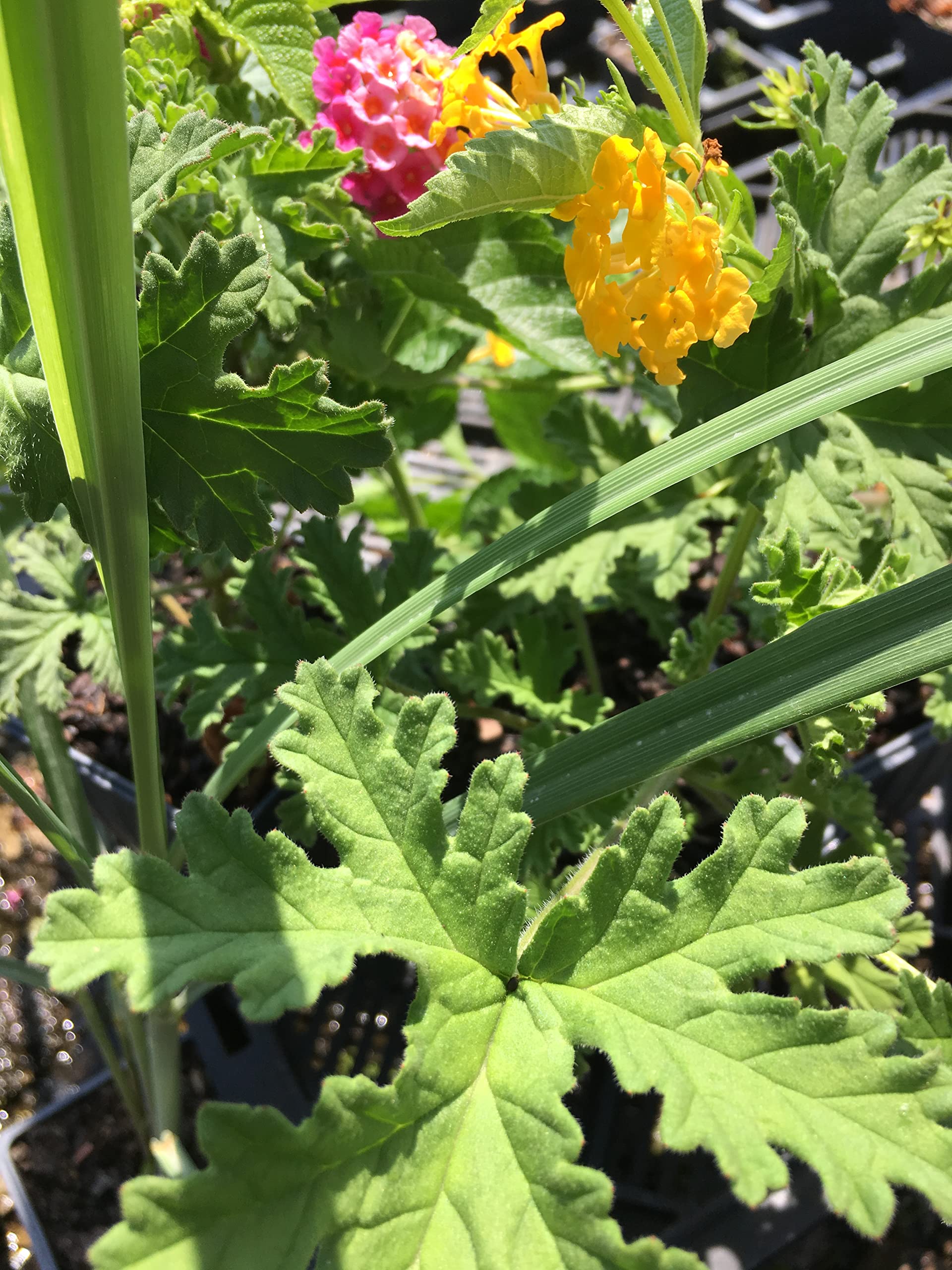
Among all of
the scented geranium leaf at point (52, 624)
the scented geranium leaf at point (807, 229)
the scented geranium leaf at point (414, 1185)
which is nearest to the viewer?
the scented geranium leaf at point (414, 1185)

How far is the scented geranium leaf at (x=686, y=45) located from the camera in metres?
0.65

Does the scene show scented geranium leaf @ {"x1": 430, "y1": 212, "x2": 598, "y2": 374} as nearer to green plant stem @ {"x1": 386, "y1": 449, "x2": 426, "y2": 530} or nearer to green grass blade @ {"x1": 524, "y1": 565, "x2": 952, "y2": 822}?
green plant stem @ {"x1": 386, "y1": 449, "x2": 426, "y2": 530}

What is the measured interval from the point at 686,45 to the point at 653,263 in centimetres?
18

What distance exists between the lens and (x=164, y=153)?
621mm

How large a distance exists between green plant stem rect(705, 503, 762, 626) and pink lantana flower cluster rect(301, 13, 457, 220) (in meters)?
0.43

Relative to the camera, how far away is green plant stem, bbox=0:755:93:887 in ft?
2.10

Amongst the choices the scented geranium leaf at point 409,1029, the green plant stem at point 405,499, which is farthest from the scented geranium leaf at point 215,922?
the green plant stem at point 405,499

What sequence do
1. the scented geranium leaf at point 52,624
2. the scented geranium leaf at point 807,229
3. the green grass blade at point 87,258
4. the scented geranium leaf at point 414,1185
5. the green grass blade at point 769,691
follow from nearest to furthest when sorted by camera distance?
1. the green grass blade at point 87,258
2. the scented geranium leaf at point 414,1185
3. the green grass blade at point 769,691
4. the scented geranium leaf at point 807,229
5. the scented geranium leaf at point 52,624

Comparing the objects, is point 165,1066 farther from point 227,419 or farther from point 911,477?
point 911,477

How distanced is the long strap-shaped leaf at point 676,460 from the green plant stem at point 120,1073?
346 mm

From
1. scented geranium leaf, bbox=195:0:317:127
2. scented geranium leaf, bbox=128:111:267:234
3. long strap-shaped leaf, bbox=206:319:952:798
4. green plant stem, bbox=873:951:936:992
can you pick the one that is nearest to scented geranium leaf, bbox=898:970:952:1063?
green plant stem, bbox=873:951:936:992

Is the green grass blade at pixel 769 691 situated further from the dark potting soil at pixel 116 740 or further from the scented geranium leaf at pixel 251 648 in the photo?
the dark potting soil at pixel 116 740

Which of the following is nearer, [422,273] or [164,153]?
[164,153]

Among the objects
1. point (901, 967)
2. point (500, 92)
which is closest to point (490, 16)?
point (500, 92)
